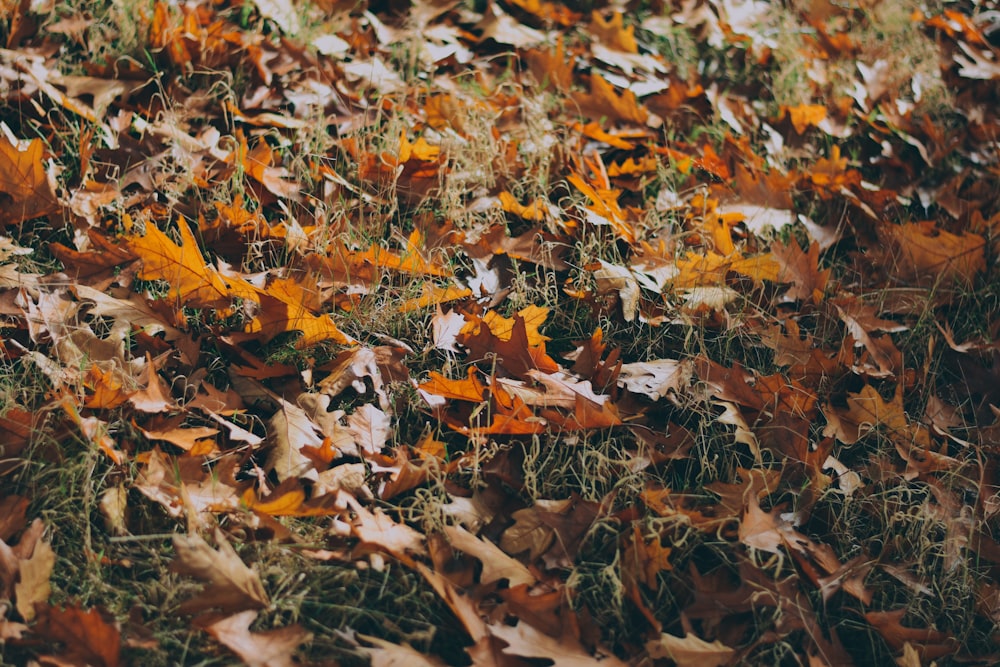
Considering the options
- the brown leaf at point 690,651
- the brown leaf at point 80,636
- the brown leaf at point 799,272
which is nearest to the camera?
the brown leaf at point 80,636

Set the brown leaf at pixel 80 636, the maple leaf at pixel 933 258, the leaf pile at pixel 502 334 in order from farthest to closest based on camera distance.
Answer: the maple leaf at pixel 933 258, the leaf pile at pixel 502 334, the brown leaf at pixel 80 636

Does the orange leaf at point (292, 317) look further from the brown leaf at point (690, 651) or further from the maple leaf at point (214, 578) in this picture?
the brown leaf at point (690, 651)

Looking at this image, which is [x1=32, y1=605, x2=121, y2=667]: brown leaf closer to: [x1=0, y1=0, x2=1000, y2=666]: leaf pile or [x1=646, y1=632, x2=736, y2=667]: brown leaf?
[x1=0, y1=0, x2=1000, y2=666]: leaf pile

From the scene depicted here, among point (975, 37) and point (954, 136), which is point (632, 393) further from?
point (975, 37)

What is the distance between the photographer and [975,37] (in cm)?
331

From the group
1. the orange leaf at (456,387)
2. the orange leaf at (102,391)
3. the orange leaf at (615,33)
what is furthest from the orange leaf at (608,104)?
the orange leaf at (102,391)

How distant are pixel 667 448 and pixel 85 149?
163 cm

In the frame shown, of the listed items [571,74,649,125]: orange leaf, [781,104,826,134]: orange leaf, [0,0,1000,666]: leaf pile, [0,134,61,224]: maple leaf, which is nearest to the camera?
[0,0,1000,666]: leaf pile

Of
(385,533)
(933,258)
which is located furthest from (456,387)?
(933,258)

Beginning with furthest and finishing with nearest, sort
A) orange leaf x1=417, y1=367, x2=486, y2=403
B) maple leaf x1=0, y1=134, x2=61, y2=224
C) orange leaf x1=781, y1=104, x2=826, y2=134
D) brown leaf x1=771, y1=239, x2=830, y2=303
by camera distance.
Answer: orange leaf x1=781, y1=104, x2=826, y2=134 < brown leaf x1=771, y1=239, x2=830, y2=303 < maple leaf x1=0, y1=134, x2=61, y2=224 < orange leaf x1=417, y1=367, x2=486, y2=403

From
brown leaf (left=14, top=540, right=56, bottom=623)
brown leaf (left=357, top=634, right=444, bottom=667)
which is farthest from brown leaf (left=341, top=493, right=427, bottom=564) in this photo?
brown leaf (left=14, top=540, right=56, bottom=623)

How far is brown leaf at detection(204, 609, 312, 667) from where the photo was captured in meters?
1.44

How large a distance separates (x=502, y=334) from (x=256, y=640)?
0.85 m

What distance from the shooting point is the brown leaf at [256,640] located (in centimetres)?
144
